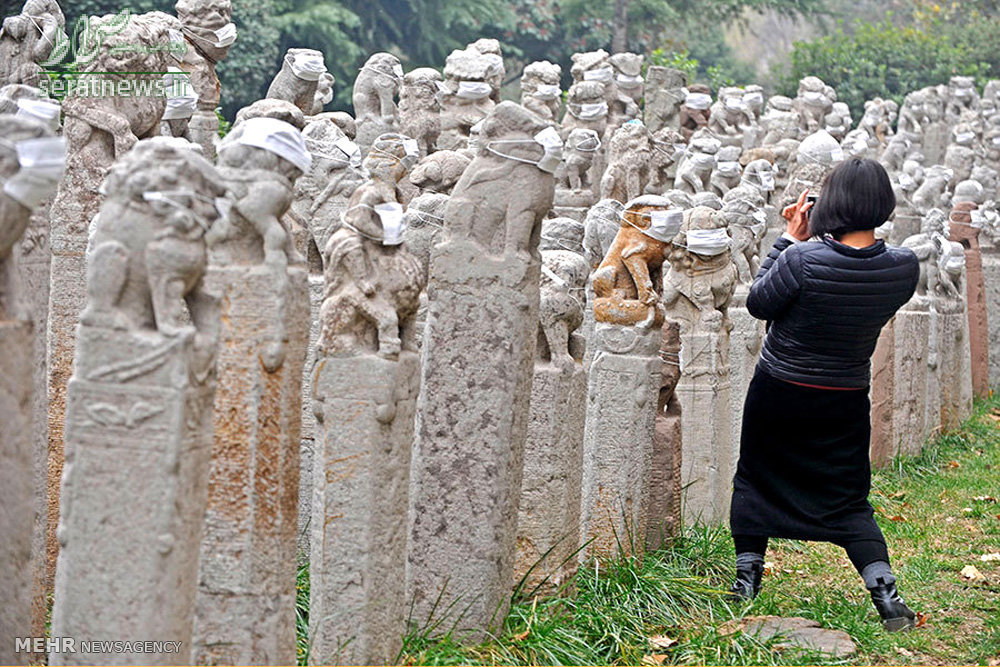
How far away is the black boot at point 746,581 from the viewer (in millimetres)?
7406

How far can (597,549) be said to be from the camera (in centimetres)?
769

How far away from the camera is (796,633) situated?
7.15 metres

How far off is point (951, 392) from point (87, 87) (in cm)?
876

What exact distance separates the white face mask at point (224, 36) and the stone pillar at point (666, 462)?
5.83 metres

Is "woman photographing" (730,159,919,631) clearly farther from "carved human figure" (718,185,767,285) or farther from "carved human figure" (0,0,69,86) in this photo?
"carved human figure" (0,0,69,86)

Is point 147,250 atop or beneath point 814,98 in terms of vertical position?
beneath

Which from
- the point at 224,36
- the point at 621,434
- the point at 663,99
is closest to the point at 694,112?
the point at 663,99

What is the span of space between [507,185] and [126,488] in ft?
8.23

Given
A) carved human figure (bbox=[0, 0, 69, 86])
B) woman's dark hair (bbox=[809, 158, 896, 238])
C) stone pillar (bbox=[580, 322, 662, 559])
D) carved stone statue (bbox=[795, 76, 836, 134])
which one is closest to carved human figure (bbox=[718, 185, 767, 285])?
stone pillar (bbox=[580, 322, 662, 559])

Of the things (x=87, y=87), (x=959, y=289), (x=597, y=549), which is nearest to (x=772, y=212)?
(x=959, y=289)

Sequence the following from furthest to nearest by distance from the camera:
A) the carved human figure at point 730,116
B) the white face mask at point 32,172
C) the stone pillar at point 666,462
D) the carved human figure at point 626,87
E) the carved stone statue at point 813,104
A: the carved stone statue at point 813,104
the carved human figure at point 730,116
the carved human figure at point 626,87
the stone pillar at point 666,462
the white face mask at point 32,172

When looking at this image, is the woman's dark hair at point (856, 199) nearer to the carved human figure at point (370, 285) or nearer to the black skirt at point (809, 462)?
the black skirt at point (809, 462)

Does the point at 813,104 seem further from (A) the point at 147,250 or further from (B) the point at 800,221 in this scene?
(A) the point at 147,250

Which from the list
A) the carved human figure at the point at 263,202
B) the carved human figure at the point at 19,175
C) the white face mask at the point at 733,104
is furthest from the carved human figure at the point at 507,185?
the white face mask at the point at 733,104
